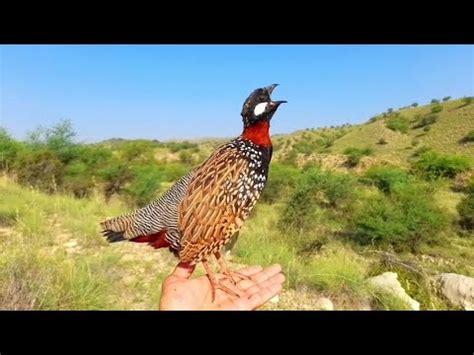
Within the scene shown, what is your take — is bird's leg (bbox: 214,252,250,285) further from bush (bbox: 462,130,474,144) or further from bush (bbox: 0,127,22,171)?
bush (bbox: 462,130,474,144)

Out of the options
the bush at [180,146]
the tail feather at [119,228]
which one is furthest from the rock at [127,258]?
the bush at [180,146]

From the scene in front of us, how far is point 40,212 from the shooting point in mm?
5676

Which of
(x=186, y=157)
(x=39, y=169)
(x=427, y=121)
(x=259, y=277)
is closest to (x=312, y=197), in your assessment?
(x=259, y=277)

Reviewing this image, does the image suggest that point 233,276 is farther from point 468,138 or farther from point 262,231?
point 468,138

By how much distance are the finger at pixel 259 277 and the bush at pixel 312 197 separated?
3.37 m

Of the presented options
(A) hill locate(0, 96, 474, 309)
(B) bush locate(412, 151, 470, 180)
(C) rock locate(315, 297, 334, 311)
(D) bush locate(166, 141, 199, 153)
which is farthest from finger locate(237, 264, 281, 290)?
(D) bush locate(166, 141, 199, 153)

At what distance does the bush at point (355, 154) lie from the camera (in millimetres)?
13651

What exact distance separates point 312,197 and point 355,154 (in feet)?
25.3

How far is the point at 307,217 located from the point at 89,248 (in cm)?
307

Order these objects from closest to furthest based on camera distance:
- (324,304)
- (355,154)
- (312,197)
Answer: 1. (324,304)
2. (312,197)
3. (355,154)

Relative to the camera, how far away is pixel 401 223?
19.4ft

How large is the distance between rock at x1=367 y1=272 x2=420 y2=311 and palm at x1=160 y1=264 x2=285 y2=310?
188cm

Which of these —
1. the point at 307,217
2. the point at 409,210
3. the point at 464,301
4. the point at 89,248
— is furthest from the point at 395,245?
the point at 89,248
